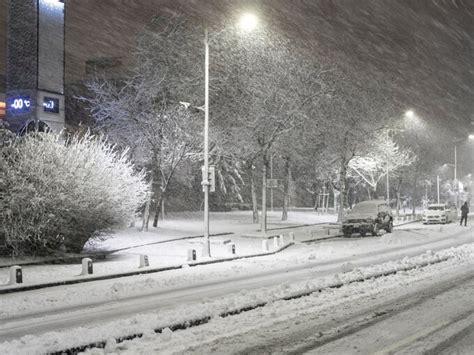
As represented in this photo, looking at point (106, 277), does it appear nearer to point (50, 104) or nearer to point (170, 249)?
point (170, 249)

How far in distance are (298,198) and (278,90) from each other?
5565 centimetres

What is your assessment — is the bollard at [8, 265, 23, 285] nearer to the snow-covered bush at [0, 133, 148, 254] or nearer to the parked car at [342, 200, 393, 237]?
the snow-covered bush at [0, 133, 148, 254]

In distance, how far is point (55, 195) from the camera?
826 inches

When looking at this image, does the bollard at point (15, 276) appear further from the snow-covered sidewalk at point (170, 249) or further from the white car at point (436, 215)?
the white car at point (436, 215)

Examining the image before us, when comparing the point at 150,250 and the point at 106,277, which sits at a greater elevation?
the point at 150,250

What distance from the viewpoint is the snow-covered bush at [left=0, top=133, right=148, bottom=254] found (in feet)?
Result: 66.9

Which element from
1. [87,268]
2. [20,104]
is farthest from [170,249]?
[20,104]

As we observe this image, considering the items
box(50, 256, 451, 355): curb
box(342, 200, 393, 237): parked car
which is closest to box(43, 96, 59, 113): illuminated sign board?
box(342, 200, 393, 237): parked car

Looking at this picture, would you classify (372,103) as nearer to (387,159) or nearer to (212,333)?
(387,159)

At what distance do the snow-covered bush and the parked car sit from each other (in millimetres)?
15857

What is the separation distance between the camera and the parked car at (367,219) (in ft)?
115

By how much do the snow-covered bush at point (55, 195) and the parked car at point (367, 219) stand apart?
15857 mm

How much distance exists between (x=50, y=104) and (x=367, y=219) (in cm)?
1956

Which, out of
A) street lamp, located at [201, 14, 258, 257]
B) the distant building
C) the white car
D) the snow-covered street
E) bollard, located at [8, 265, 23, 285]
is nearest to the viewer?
the snow-covered street
